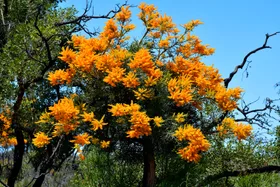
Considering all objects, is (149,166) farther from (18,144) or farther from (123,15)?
(18,144)

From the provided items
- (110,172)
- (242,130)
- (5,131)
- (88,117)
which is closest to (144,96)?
(88,117)

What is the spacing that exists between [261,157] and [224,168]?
1.24 m

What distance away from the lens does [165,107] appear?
7.17 metres

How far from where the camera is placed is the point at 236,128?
23.7 ft

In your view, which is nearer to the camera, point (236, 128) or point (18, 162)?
point (236, 128)

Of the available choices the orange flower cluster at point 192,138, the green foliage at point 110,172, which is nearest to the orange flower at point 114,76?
the orange flower cluster at point 192,138

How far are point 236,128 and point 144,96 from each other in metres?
1.60

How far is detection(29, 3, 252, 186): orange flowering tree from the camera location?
677 cm

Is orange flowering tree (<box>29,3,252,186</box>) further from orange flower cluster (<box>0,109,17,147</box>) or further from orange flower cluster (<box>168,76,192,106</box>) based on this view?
orange flower cluster (<box>0,109,17,147</box>)

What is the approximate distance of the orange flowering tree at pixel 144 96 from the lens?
6.77 metres

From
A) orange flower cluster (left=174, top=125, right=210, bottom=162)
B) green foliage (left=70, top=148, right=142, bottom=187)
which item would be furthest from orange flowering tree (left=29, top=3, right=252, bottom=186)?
green foliage (left=70, top=148, right=142, bottom=187)

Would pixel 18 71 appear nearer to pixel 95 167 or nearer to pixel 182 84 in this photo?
pixel 95 167

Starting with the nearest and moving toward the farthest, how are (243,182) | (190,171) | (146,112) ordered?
(146,112)
(190,171)
(243,182)

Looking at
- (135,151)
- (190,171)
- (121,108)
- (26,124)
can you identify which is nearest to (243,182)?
(190,171)
